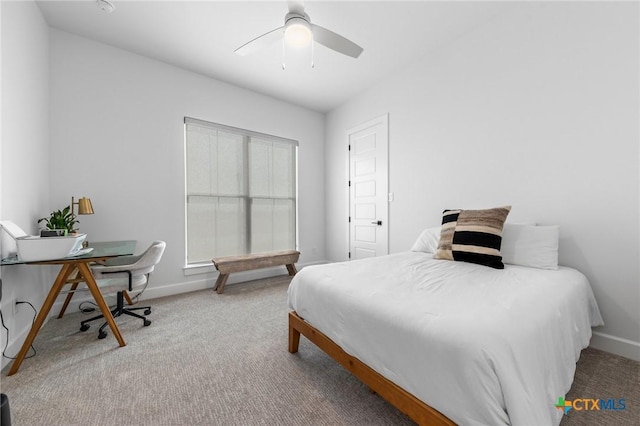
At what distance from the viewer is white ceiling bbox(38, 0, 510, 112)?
2.35 m

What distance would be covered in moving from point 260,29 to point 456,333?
3.10 m

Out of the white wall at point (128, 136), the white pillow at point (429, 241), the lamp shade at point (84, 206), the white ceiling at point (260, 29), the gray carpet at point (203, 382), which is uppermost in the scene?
the white ceiling at point (260, 29)

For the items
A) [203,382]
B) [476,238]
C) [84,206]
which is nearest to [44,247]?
[84,206]

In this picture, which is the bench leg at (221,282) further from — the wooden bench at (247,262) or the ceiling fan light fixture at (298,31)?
the ceiling fan light fixture at (298,31)

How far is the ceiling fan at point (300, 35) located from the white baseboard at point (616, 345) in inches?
117

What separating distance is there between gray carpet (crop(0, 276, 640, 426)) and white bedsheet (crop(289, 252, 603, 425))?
0.30 meters

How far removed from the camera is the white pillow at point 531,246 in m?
1.92

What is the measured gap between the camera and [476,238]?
2.04 metres

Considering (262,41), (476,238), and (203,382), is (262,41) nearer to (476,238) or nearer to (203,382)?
(476,238)

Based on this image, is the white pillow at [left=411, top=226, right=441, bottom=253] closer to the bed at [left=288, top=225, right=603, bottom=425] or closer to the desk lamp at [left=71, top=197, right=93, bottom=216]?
the bed at [left=288, top=225, right=603, bottom=425]

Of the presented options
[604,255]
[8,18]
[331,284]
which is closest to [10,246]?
[8,18]

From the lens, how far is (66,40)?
2684 mm

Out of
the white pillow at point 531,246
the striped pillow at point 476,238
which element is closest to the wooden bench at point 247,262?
the striped pillow at point 476,238

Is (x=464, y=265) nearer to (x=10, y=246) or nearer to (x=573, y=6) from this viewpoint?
(x=573, y=6)
